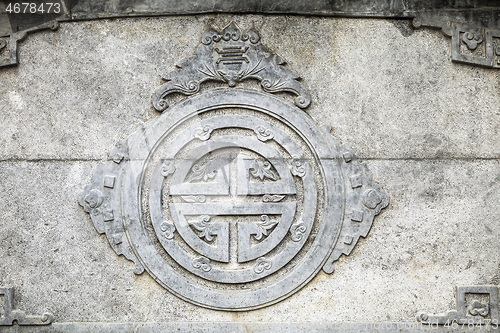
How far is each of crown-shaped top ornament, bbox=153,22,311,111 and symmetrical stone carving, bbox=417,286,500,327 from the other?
6.00 ft

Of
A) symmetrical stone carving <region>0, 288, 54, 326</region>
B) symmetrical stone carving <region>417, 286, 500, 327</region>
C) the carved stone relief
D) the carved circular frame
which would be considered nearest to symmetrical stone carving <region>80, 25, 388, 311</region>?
the carved circular frame

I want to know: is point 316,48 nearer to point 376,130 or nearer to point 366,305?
point 376,130

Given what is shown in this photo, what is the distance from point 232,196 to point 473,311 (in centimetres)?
197

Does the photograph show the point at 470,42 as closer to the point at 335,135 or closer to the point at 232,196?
the point at 335,135

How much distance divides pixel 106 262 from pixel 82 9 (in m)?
1.94

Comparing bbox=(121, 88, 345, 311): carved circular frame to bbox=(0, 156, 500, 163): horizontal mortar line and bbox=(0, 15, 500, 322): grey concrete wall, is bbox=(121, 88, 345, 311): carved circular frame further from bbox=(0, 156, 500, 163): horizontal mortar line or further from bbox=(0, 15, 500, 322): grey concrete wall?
bbox=(0, 156, 500, 163): horizontal mortar line

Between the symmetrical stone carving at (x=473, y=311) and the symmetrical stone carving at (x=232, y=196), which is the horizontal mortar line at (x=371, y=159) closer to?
the symmetrical stone carving at (x=232, y=196)

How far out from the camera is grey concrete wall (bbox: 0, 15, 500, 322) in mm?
3904

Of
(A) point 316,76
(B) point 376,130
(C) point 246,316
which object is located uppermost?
(A) point 316,76

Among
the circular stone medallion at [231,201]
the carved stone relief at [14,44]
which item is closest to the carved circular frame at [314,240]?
the circular stone medallion at [231,201]

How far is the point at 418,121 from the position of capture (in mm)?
3990

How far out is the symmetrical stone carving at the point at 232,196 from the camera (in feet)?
12.8

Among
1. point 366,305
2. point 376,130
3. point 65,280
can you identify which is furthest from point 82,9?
point 366,305

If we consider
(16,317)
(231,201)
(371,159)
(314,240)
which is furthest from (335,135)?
(16,317)
